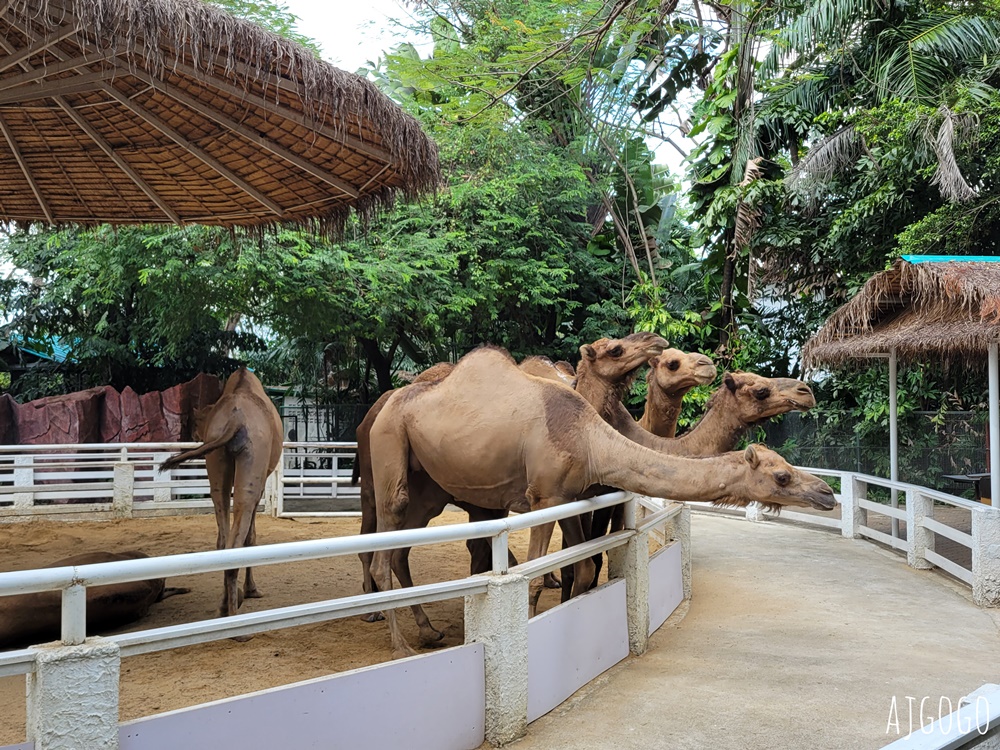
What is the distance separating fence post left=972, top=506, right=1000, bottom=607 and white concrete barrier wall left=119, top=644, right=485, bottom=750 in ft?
17.4

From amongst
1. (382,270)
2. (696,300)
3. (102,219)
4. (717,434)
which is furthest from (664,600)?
(696,300)

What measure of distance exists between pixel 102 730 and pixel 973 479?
1098cm

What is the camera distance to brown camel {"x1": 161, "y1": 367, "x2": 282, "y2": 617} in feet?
22.2

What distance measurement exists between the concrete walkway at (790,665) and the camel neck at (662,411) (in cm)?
152

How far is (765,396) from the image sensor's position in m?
5.93

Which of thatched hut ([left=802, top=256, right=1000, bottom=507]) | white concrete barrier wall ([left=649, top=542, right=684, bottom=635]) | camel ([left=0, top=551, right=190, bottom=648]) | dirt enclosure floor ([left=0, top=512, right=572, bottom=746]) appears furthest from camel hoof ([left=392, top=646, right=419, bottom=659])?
thatched hut ([left=802, top=256, right=1000, bottom=507])

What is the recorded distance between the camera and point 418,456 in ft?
20.5

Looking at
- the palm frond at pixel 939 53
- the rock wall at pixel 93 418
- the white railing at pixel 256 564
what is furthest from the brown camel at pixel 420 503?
the palm frond at pixel 939 53

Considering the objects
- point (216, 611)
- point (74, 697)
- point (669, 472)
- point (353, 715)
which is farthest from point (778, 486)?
point (216, 611)

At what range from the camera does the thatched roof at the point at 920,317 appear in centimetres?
797

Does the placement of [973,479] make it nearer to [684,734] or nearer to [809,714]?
[809,714]

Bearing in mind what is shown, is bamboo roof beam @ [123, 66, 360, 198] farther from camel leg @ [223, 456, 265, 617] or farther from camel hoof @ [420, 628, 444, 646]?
camel hoof @ [420, 628, 444, 646]

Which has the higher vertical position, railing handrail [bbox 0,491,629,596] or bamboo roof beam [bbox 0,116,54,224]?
bamboo roof beam [bbox 0,116,54,224]

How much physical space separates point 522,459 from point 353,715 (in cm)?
247
